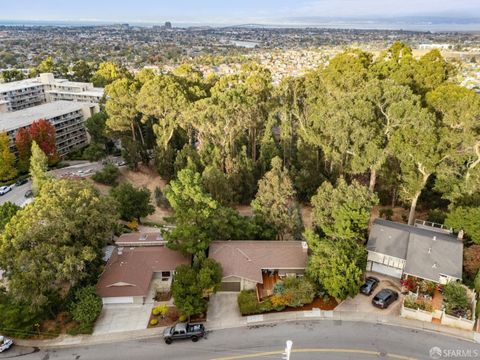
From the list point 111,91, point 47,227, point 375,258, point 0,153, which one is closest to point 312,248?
point 375,258

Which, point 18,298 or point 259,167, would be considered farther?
point 259,167

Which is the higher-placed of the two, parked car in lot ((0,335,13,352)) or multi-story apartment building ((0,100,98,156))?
multi-story apartment building ((0,100,98,156))

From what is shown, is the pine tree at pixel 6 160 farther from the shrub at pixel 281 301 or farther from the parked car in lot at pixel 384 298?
the parked car in lot at pixel 384 298

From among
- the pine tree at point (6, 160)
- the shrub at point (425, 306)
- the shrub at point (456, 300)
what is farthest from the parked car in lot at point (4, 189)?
the shrub at point (456, 300)

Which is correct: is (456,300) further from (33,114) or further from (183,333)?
(33,114)

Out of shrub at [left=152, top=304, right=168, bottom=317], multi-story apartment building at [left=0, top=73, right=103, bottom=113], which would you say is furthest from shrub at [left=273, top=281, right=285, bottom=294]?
multi-story apartment building at [left=0, top=73, right=103, bottom=113]

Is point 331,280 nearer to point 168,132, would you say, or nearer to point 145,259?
point 145,259

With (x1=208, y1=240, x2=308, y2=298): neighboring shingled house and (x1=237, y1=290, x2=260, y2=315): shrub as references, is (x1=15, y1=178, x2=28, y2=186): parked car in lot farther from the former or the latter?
(x1=237, y1=290, x2=260, y2=315): shrub
